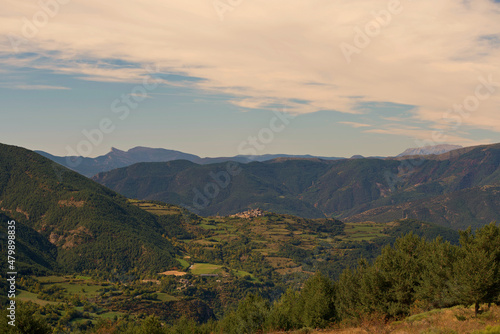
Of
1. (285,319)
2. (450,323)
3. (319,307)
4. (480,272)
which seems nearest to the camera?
(450,323)

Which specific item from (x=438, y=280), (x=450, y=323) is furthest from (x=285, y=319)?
(x=450, y=323)

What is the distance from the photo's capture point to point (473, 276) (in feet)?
236

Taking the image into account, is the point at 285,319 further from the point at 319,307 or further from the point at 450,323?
the point at 450,323

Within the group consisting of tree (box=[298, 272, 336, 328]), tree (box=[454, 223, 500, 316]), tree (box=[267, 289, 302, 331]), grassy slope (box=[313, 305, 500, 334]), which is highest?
tree (box=[454, 223, 500, 316])

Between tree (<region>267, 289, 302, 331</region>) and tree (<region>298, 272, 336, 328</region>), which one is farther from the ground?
tree (<region>298, 272, 336, 328</region>)

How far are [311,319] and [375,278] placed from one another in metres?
21.2

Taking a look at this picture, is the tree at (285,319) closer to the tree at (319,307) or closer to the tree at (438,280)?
the tree at (319,307)

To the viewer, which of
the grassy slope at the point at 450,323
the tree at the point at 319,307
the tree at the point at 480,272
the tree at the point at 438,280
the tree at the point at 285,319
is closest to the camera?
the grassy slope at the point at 450,323

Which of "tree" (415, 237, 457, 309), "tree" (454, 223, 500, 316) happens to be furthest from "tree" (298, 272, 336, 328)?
"tree" (454, 223, 500, 316)

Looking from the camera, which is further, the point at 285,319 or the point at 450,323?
the point at 285,319

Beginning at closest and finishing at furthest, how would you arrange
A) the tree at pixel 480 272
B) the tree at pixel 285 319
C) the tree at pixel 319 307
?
the tree at pixel 480 272 → the tree at pixel 319 307 → the tree at pixel 285 319

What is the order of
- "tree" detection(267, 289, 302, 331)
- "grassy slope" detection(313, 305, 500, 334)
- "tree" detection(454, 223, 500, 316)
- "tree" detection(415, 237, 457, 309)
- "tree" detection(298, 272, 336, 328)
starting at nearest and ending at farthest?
"grassy slope" detection(313, 305, 500, 334), "tree" detection(454, 223, 500, 316), "tree" detection(415, 237, 457, 309), "tree" detection(298, 272, 336, 328), "tree" detection(267, 289, 302, 331)

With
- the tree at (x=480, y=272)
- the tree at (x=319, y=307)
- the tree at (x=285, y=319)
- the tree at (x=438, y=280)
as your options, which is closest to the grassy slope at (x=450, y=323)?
the tree at (x=480, y=272)

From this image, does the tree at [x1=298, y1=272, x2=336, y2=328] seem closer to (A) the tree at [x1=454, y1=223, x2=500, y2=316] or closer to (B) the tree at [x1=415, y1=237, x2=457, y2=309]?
(B) the tree at [x1=415, y1=237, x2=457, y2=309]
